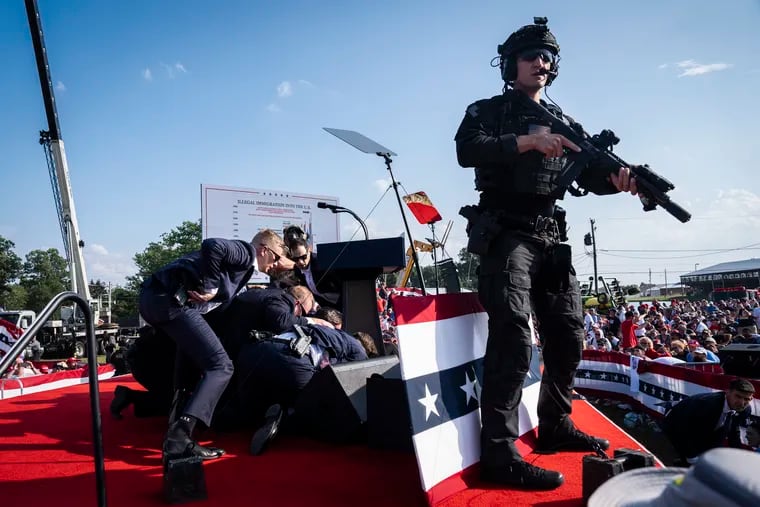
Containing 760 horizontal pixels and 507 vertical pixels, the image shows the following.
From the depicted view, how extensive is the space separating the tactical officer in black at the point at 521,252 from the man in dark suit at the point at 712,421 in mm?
2746

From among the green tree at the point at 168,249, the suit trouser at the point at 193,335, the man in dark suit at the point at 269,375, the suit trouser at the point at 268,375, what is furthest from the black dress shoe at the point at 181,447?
the green tree at the point at 168,249

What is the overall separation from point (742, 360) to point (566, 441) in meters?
4.80

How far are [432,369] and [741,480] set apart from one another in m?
1.97

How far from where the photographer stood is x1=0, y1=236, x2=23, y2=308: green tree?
2500 inches

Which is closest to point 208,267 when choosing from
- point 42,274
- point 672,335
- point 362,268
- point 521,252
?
point 521,252

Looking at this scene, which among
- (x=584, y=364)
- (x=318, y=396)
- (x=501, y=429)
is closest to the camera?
(x=501, y=429)

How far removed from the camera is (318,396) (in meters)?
3.79

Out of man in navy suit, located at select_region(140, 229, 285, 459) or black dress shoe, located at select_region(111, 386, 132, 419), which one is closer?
Result: man in navy suit, located at select_region(140, 229, 285, 459)

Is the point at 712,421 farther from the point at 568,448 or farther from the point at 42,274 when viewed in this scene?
the point at 42,274

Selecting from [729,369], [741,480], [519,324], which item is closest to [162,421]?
[519,324]

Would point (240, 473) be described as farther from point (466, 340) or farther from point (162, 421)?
point (162, 421)

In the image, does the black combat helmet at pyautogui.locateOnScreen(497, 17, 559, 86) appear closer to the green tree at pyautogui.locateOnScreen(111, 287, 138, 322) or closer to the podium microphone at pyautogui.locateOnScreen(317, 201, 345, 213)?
the podium microphone at pyautogui.locateOnScreen(317, 201, 345, 213)

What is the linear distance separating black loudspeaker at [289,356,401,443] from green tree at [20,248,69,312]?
82.1m

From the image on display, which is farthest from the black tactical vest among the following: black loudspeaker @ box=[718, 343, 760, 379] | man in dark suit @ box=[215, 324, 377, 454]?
black loudspeaker @ box=[718, 343, 760, 379]
